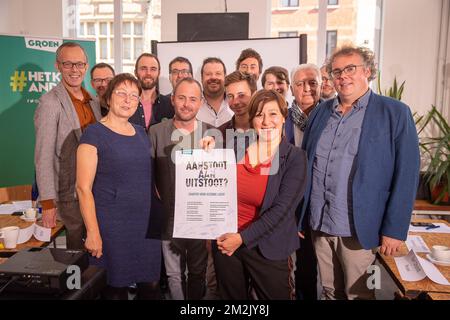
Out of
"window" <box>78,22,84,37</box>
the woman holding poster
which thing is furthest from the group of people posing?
"window" <box>78,22,84,37</box>

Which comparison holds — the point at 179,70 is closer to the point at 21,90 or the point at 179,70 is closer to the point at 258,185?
the point at 258,185

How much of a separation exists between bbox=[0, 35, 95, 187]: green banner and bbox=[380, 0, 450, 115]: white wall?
3.78 meters

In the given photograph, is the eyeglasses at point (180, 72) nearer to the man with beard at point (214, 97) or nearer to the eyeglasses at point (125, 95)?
the man with beard at point (214, 97)

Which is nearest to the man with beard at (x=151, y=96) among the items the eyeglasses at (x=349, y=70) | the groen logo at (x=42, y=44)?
the eyeglasses at (x=349, y=70)

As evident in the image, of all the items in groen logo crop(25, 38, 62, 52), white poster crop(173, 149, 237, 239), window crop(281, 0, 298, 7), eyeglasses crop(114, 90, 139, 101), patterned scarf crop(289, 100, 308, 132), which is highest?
window crop(281, 0, 298, 7)

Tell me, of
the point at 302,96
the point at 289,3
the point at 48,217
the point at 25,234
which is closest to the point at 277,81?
the point at 302,96

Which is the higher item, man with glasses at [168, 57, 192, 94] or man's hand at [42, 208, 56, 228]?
man with glasses at [168, 57, 192, 94]

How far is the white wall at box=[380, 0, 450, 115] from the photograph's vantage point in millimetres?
4828

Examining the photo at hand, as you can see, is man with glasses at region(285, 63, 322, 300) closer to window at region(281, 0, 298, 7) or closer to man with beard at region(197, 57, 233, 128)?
man with beard at region(197, 57, 233, 128)

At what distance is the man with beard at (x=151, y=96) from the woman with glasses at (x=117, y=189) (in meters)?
0.95

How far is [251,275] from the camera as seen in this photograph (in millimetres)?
1880

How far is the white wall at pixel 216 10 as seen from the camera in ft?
16.4

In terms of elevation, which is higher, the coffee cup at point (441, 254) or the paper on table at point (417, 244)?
the coffee cup at point (441, 254)

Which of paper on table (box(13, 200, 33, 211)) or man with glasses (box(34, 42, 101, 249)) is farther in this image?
paper on table (box(13, 200, 33, 211))
